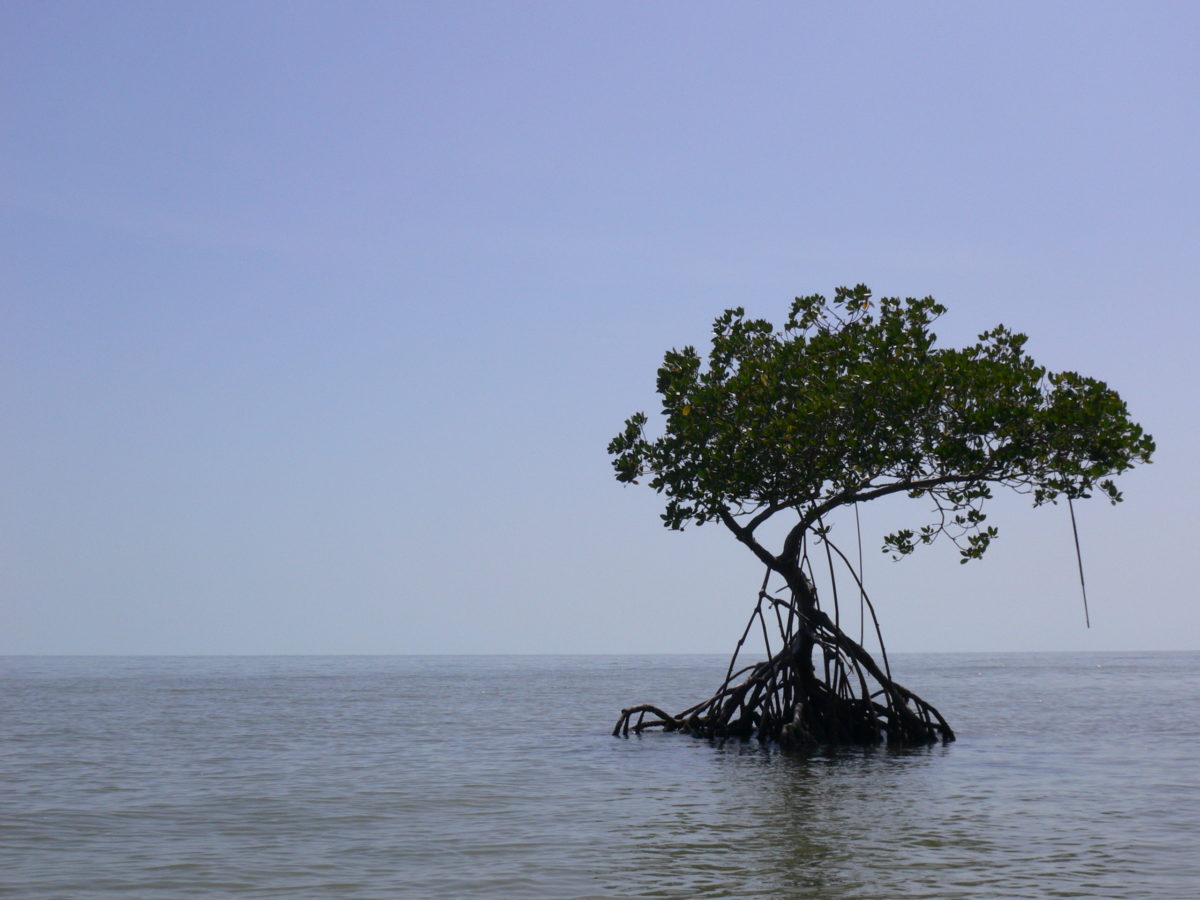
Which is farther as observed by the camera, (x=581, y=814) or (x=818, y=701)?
(x=818, y=701)

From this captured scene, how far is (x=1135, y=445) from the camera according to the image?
64.1 ft

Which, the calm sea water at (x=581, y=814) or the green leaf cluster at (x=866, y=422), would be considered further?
the green leaf cluster at (x=866, y=422)

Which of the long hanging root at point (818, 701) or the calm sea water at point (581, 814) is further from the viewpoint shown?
the long hanging root at point (818, 701)

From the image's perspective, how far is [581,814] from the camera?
1536 cm

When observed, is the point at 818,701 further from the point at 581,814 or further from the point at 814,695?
the point at 581,814

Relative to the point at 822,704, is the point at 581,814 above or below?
below

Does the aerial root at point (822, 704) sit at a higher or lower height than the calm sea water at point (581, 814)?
higher

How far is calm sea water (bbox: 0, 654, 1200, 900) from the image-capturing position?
11.4 metres

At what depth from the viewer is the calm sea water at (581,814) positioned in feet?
37.3

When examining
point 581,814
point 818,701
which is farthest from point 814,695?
point 581,814

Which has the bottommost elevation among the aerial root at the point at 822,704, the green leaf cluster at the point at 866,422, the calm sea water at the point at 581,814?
the calm sea water at the point at 581,814

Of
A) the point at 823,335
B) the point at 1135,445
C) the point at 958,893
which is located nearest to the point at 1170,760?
the point at 1135,445

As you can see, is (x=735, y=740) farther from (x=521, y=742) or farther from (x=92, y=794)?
(x=92, y=794)

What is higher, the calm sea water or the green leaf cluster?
the green leaf cluster
